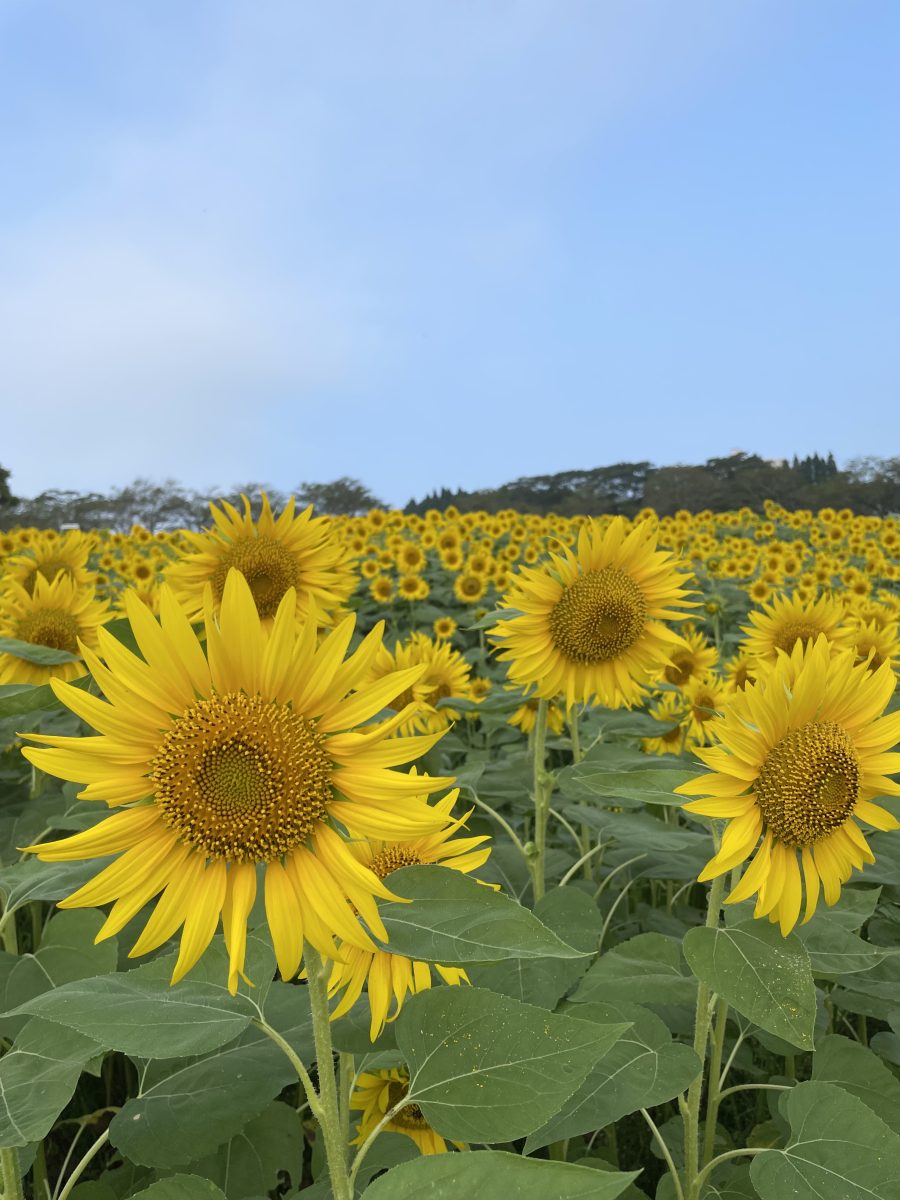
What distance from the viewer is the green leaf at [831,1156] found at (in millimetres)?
1585

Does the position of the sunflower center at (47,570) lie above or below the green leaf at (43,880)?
above

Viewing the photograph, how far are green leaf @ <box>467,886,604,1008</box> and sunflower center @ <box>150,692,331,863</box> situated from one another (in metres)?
0.76

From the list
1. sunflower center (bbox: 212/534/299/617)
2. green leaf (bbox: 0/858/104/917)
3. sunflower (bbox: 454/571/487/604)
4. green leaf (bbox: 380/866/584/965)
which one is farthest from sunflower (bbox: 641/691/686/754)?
sunflower (bbox: 454/571/487/604)

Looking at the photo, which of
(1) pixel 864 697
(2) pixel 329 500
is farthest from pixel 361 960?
(2) pixel 329 500

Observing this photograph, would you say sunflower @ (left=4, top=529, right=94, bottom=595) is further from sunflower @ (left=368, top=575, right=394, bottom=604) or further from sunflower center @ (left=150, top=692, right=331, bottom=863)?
sunflower @ (left=368, top=575, right=394, bottom=604)

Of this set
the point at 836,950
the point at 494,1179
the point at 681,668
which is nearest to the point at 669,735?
the point at 681,668

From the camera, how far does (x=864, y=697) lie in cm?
199

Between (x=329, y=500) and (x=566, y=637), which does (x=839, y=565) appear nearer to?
(x=566, y=637)

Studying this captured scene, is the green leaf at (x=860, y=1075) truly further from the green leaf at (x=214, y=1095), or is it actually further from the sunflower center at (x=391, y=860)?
the green leaf at (x=214, y=1095)

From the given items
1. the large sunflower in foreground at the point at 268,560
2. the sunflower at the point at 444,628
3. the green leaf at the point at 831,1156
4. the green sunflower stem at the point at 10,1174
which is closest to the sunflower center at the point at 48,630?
the large sunflower in foreground at the point at 268,560

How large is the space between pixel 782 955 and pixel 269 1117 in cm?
122

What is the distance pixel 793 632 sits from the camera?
4.36 metres

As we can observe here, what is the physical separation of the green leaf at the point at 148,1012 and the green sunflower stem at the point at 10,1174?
0.47 m

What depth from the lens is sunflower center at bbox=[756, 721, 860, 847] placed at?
188 cm
